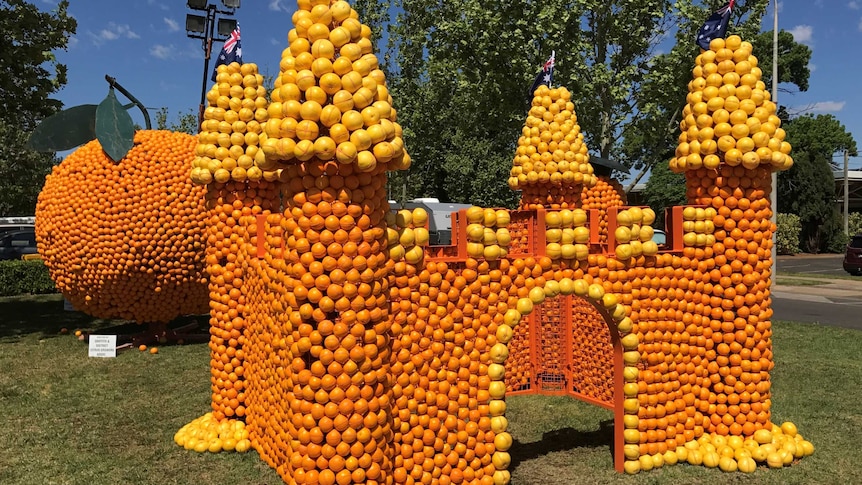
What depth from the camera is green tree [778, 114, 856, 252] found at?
3603 centimetres

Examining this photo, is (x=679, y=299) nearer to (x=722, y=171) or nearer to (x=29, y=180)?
(x=722, y=171)

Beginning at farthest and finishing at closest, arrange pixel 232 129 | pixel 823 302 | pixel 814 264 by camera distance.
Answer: pixel 814 264, pixel 823 302, pixel 232 129

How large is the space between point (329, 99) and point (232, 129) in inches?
107

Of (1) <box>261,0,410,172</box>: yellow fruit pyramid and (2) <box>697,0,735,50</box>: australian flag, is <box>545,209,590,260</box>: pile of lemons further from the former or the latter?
(2) <box>697,0,735,50</box>: australian flag

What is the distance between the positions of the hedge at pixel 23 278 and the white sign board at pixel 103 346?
10.6 meters

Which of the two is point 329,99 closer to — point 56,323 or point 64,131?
point 64,131

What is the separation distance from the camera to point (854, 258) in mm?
24453

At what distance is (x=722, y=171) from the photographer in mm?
5844

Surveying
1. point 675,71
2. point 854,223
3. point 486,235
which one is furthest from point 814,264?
point 486,235

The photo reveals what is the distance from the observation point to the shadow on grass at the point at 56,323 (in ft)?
40.6

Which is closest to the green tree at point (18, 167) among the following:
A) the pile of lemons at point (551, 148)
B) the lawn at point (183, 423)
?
the lawn at point (183, 423)

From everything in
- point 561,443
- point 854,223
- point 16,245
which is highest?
point 854,223

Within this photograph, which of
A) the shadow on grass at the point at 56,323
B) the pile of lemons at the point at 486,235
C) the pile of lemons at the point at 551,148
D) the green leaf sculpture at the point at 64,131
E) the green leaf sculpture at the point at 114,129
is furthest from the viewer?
the shadow on grass at the point at 56,323

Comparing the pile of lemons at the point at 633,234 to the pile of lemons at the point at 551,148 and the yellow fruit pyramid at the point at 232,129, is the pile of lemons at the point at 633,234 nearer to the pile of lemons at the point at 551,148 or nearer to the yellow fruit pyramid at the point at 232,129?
the pile of lemons at the point at 551,148
